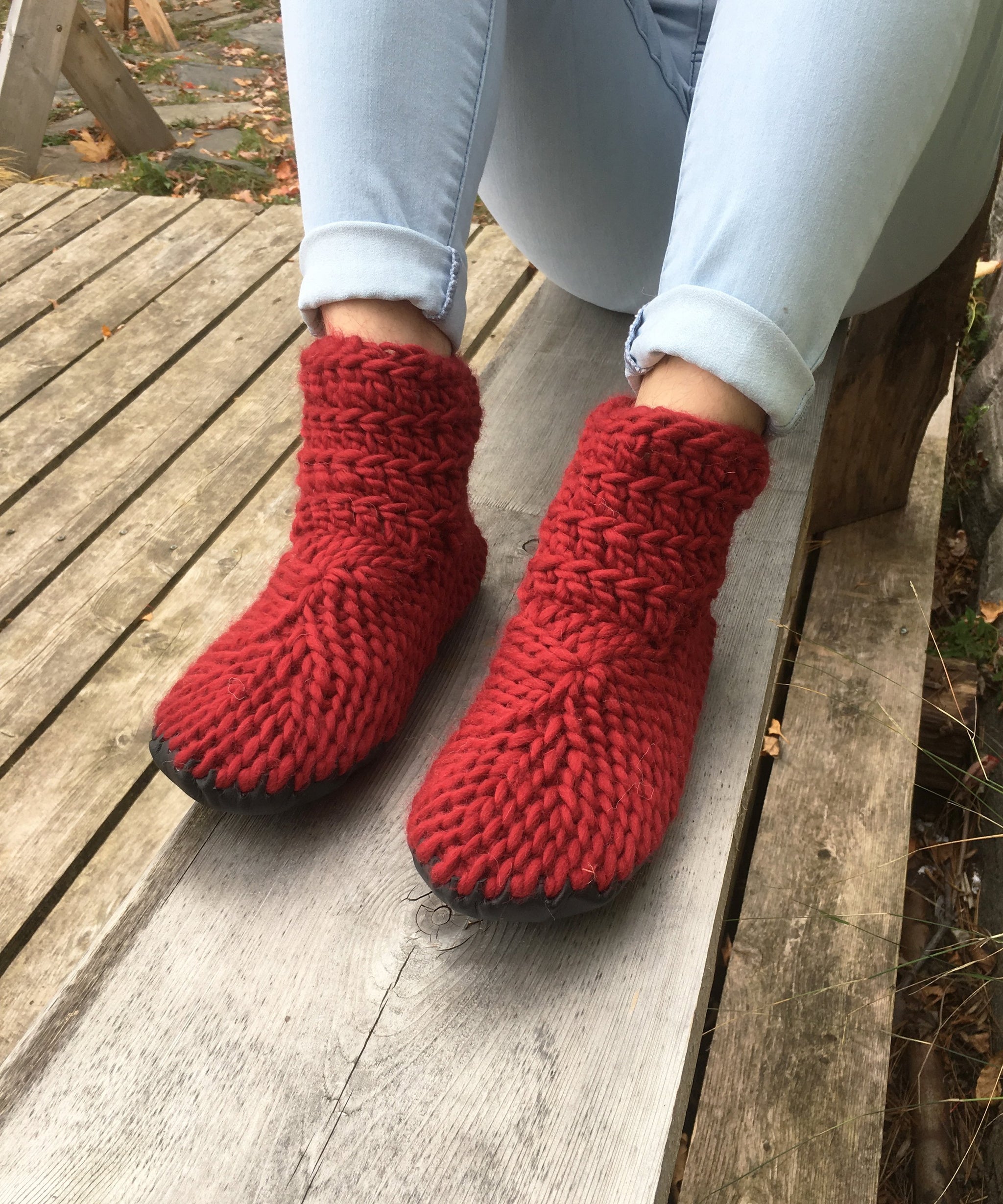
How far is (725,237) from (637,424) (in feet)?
0.42

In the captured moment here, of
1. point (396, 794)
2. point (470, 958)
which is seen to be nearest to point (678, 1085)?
point (470, 958)

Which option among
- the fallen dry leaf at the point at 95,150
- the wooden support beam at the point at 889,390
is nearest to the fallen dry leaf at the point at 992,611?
the wooden support beam at the point at 889,390

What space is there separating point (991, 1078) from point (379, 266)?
1084mm

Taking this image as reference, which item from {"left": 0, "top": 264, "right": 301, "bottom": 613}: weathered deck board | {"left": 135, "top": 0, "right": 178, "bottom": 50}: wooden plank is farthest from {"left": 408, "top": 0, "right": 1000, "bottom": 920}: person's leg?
{"left": 135, "top": 0, "right": 178, "bottom": 50}: wooden plank

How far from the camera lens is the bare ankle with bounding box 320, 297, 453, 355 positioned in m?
0.68

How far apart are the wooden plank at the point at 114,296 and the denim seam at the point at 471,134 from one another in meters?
1.42

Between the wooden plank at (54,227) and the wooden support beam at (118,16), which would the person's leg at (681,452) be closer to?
the wooden plank at (54,227)

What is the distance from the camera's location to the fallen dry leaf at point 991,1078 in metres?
1.04

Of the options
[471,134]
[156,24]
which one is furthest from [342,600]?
[156,24]

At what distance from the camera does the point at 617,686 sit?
0.62 meters

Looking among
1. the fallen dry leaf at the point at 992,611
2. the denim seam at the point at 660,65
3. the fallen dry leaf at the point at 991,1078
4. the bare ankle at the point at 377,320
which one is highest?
the denim seam at the point at 660,65

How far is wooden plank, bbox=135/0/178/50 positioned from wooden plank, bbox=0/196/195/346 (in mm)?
2895

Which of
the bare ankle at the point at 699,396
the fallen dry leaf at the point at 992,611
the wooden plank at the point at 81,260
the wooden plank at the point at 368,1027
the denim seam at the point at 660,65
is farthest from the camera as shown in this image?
the wooden plank at the point at 81,260

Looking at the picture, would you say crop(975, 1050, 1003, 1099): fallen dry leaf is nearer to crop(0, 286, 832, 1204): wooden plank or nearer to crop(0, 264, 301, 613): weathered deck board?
crop(0, 286, 832, 1204): wooden plank
